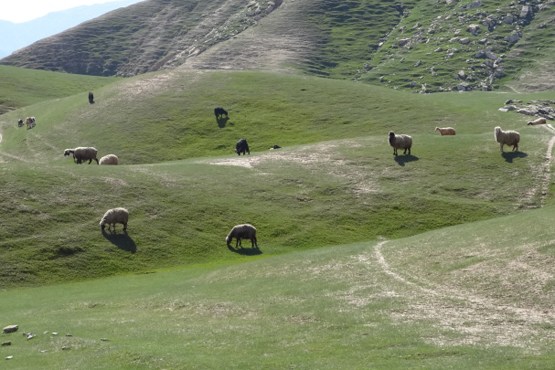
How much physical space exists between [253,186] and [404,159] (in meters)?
16.7

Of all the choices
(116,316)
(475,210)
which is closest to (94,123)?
(475,210)

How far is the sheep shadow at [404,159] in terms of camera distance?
228 ft

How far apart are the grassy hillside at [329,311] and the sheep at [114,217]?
8.19 meters

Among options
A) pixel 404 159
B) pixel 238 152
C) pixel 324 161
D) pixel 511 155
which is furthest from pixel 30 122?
pixel 511 155

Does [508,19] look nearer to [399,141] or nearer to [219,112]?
[219,112]

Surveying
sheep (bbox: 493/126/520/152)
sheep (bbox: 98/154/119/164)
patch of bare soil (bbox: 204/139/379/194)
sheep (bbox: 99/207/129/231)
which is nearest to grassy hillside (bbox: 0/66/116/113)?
sheep (bbox: 98/154/119/164)

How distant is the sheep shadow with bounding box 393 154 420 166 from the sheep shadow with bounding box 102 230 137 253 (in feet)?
97.2

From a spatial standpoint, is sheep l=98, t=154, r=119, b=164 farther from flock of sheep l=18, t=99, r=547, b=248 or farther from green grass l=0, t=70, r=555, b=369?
green grass l=0, t=70, r=555, b=369

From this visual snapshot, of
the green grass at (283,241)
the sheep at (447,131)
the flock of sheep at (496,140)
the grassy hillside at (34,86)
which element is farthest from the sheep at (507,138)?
the grassy hillside at (34,86)

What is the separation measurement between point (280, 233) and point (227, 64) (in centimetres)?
13655

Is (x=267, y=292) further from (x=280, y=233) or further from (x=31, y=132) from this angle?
(x=31, y=132)

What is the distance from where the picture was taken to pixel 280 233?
55.7m

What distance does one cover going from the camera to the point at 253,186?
64188 mm

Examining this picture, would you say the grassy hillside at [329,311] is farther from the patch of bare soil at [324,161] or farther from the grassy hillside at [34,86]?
the grassy hillside at [34,86]
